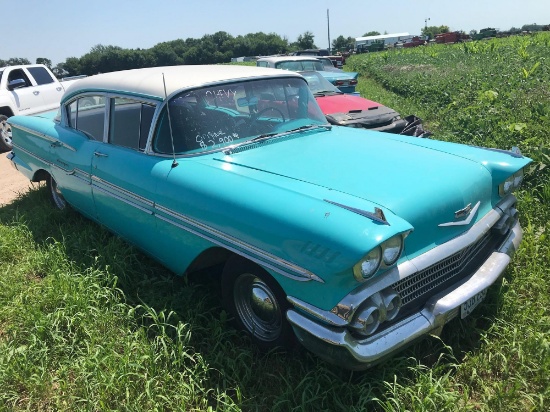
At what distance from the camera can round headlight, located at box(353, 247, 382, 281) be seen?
201 cm

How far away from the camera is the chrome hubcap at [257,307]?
100 inches

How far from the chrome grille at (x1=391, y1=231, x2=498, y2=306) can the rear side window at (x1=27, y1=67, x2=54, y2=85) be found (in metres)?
9.97

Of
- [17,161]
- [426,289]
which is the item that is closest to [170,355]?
[426,289]

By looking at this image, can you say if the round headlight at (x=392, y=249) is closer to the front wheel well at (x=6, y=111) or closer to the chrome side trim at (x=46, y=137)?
the chrome side trim at (x=46, y=137)

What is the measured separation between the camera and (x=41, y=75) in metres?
9.95

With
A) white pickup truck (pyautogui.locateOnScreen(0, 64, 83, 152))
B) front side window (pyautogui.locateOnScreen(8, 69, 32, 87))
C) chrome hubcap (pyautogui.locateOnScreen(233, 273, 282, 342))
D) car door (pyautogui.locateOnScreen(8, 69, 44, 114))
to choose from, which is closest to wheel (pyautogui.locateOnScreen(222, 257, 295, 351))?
chrome hubcap (pyautogui.locateOnScreen(233, 273, 282, 342))

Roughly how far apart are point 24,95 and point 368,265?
967cm

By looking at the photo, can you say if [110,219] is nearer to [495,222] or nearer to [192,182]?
[192,182]

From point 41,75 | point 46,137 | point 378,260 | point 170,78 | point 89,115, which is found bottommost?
point 378,260

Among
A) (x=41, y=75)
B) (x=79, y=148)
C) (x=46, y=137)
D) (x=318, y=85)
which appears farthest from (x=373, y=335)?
(x=41, y=75)

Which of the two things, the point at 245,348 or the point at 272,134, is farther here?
the point at 272,134

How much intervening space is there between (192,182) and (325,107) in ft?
13.5

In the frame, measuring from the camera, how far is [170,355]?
8.63 feet

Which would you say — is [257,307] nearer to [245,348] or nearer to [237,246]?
[245,348]
